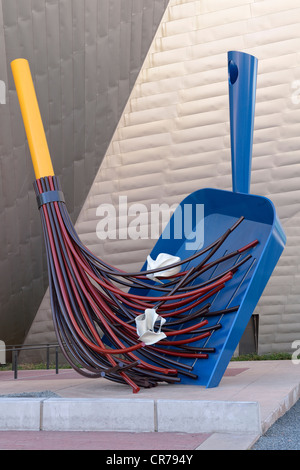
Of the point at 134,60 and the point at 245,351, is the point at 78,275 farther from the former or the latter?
the point at 245,351

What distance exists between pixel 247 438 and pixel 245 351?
6.09 m

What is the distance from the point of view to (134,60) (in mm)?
7887

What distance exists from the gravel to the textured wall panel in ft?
14.4

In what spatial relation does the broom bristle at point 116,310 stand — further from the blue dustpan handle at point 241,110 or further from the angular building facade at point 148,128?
the angular building facade at point 148,128

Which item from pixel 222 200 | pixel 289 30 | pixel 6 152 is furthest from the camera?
pixel 289 30

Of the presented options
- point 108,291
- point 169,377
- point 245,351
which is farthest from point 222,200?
point 245,351

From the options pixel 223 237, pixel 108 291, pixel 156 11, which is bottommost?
pixel 108 291

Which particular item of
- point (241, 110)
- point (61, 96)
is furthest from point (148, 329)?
point (61, 96)

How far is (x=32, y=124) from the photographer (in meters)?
5.30

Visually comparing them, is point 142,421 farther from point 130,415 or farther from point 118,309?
point 118,309

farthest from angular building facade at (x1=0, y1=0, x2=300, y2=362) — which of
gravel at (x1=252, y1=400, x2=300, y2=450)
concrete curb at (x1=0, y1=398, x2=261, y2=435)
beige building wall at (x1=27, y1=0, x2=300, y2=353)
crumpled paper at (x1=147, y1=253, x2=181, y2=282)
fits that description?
gravel at (x1=252, y1=400, x2=300, y2=450)

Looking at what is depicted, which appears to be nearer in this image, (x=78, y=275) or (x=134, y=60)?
(x=78, y=275)

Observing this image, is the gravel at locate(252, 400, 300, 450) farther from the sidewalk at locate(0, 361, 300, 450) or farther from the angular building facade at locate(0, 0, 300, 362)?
the angular building facade at locate(0, 0, 300, 362)

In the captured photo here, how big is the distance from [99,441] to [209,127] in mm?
5655
